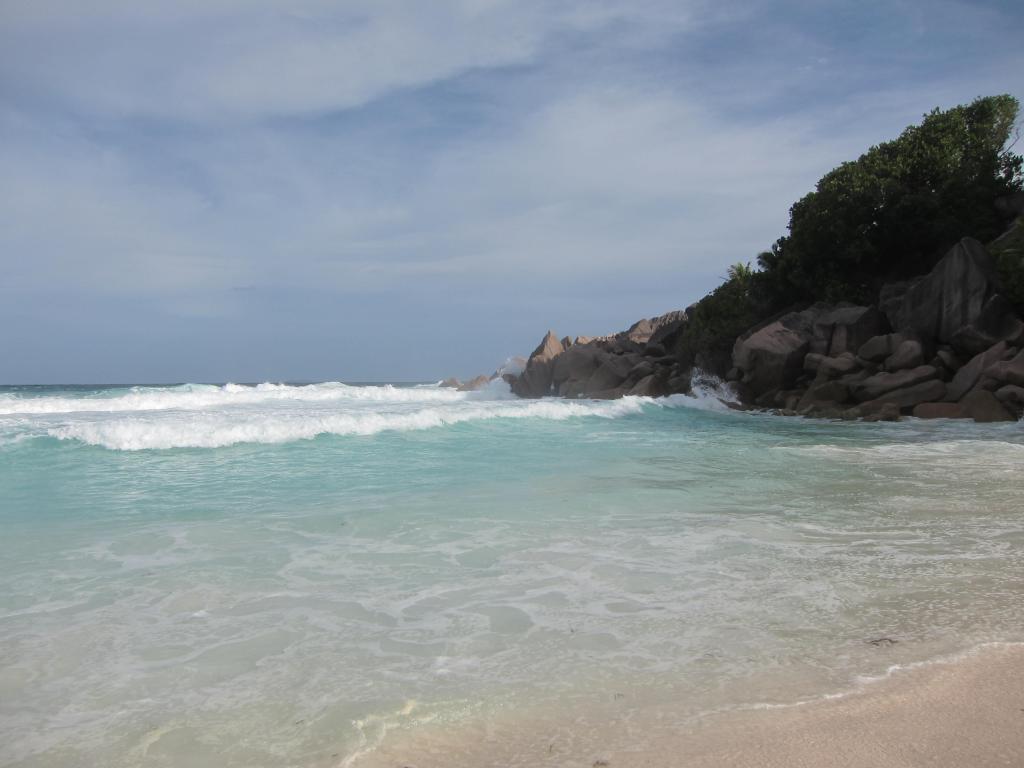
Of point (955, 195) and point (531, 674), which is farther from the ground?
point (955, 195)

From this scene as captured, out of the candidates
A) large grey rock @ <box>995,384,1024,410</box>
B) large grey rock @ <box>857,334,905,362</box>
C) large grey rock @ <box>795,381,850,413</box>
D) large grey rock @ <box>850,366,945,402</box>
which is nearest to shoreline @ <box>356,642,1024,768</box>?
large grey rock @ <box>995,384,1024,410</box>

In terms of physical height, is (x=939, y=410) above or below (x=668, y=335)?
below

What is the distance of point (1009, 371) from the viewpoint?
62.3 feet

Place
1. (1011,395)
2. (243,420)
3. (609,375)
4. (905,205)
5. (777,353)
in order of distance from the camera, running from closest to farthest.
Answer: (243,420) < (1011,395) < (777,353) < (905,205) < (609,375)

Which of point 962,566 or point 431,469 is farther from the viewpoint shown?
point 431,469

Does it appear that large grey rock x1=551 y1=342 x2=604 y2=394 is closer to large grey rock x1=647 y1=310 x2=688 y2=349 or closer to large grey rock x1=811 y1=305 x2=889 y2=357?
large grey rock x1=647 y1=310 x2=688 y2=349

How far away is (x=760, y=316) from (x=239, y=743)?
35.3 m

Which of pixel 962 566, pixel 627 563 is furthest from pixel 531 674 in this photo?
pixel 962 566

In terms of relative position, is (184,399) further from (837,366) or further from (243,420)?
(837,366)

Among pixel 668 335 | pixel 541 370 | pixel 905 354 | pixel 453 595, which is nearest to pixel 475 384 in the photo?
pixel 541 370

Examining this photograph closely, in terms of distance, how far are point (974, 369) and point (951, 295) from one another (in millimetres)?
3579

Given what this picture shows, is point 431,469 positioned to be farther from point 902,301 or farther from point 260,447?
point 902,301

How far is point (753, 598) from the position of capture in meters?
4.62

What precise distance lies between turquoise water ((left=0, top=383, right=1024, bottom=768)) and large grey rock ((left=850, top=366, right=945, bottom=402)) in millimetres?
11732
